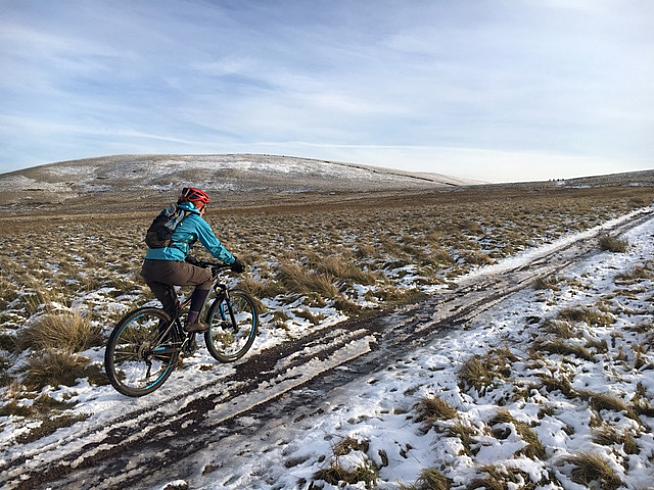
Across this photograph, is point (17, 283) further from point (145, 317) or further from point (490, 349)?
point (490, 349)

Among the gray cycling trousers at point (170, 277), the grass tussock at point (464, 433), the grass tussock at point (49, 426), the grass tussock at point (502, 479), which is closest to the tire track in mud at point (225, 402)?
the grass tussock at point (49, 426)

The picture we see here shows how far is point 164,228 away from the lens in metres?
4.85

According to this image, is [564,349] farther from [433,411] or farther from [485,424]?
[433,411]

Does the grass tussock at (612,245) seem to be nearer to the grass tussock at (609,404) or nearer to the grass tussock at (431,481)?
the grass tussock at (609,404)

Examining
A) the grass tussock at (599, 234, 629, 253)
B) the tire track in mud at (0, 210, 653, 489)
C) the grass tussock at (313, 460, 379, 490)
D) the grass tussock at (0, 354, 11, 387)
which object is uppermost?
the grass tussock at (599, 234, 629, 253)

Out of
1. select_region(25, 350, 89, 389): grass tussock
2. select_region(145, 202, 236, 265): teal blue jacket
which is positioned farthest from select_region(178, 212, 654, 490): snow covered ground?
select_region(25, 350, 89, 389): grass tussock

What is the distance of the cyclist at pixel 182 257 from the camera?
16.5ft

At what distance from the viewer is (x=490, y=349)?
239 inches

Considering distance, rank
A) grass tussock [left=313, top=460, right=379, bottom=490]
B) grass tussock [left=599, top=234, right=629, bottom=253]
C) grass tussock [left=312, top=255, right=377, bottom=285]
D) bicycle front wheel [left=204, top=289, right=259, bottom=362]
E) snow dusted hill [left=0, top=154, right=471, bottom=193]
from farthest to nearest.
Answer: snow dusted hill [left=0, top=154, right=471, bottom=193], grass tussock [left=599, top=234, right=629, bottom=253], grass tussock [left=312, top=255, right=377, bottom=285], bicycle front wheel [left=204, top=289, right=259, bottom=362], grass tussock [left=313, top=460, right=379, bottom=490]

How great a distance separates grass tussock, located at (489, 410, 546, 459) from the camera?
3732mm

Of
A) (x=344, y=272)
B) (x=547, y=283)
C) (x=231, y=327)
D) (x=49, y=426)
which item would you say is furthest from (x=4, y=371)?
(x=547, y=283)

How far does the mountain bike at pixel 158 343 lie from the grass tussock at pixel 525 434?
374 cm

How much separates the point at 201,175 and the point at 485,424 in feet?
412

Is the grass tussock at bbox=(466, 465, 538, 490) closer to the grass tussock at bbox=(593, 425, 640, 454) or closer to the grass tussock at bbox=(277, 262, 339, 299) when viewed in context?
the grass tussock at bbox=(593, 425, 640, 454)
